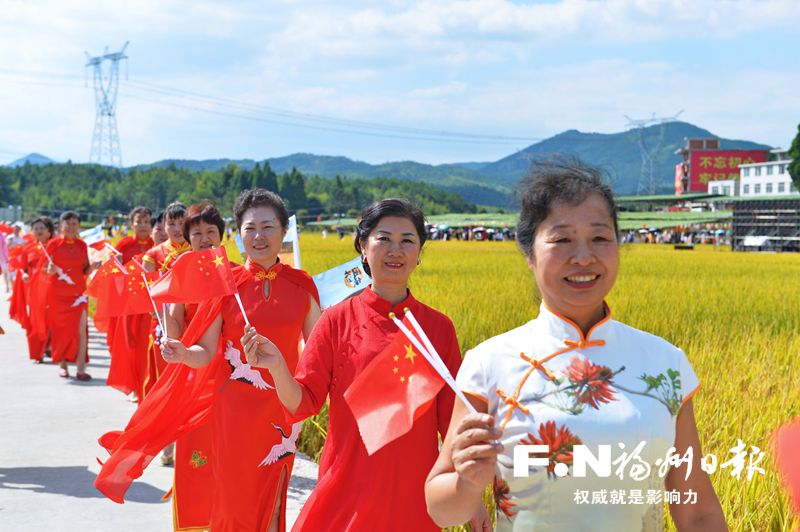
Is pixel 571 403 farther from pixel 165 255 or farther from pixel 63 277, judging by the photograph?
pixel 63 277

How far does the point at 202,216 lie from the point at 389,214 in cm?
228

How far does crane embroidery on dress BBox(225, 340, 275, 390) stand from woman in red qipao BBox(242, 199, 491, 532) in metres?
1.01

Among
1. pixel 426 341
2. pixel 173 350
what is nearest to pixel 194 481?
pixel 173 350

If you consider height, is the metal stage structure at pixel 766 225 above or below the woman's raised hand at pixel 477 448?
below

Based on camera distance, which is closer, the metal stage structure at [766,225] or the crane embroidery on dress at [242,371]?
the crane embroidery on dress at [242,371]

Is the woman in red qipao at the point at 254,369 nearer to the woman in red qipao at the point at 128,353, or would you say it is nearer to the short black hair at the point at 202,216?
the short black hair at the point at 202,216

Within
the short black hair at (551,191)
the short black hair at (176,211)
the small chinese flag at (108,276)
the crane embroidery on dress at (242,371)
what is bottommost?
the crane embroidery on dress at (242,371)

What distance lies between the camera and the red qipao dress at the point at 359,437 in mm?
2857

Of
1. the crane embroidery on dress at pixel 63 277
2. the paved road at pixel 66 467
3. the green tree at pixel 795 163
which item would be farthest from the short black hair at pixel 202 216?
the green tree at pixel 795 163

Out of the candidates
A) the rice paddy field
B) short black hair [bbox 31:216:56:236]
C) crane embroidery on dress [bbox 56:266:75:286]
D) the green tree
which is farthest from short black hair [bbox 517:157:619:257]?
the green tree

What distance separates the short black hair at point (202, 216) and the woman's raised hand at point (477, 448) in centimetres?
363

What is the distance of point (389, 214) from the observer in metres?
3.11

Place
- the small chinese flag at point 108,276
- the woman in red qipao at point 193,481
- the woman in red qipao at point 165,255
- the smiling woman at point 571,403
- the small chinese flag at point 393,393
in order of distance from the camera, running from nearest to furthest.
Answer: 1. the smiling woman at point 571,403
2. the small chinese flag at point 393,393
3. the woman in red qipao at point 193,481
4. the small chinese flag at point 108,276
5. the woman in red qipao at point 165,255

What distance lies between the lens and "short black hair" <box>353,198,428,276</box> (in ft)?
10.2
